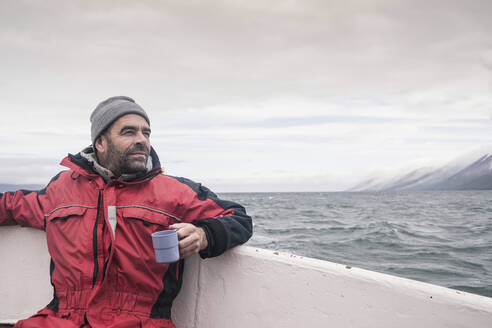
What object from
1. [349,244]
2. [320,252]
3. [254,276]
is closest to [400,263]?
[320,252]

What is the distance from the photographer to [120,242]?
1.85m

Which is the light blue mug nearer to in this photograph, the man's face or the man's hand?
the man's hand

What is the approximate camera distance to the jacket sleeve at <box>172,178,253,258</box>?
1.87m

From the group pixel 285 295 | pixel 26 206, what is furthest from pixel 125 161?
pixel 285 295

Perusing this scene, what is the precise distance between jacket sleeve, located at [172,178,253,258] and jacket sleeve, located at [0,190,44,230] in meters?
0.98

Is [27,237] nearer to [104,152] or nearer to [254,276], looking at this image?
[104,152]

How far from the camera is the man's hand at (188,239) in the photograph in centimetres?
174

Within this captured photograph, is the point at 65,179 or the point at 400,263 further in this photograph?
the point at 400,263

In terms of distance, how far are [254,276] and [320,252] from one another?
7155 mm

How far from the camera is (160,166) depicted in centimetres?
213

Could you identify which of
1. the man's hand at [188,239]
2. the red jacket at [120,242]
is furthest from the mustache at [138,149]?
the man's hand at [188,239]

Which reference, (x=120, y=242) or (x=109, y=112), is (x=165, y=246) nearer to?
(x=120, y=242)

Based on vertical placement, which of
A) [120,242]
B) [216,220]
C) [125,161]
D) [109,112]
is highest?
[109,112]

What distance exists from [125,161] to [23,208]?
828 millimetres
